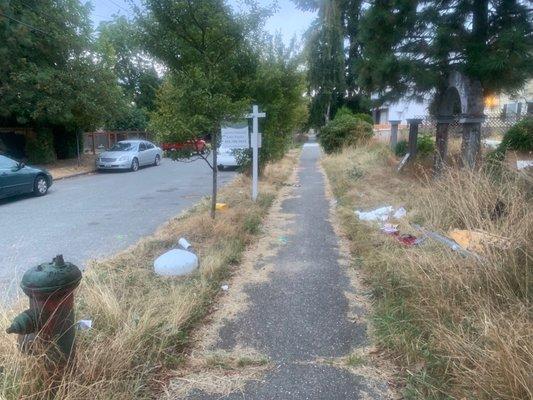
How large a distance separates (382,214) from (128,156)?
1439 centimetres

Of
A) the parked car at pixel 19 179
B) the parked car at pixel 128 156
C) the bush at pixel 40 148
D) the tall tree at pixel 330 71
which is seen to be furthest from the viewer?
the tall tree at pixel 330 71

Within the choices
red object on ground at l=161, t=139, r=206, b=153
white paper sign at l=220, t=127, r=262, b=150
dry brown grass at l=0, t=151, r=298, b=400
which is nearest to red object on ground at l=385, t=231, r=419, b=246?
dry brown grass at l=0, t=151, r=298, b=400

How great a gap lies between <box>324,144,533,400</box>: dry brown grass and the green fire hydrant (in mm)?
2264

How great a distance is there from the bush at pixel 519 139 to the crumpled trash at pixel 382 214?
4.48 metres

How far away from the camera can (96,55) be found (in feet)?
57.7

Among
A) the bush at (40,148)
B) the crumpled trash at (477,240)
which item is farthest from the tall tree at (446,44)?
the bush at (40,148)

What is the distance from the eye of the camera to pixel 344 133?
68.9 feet

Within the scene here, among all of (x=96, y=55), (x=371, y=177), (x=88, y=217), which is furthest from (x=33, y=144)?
(x=371, y=177)

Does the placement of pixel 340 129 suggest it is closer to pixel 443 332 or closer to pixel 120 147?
pixel 120 147

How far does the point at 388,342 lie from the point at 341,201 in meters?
6.04

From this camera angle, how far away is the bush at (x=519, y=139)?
9.88 m

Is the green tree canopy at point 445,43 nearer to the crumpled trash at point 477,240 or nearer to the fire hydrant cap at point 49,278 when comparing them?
the crumpled trash at point 477,240

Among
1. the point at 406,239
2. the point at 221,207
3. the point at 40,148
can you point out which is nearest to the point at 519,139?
the point at 406,239

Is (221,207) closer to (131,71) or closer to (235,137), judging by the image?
(235,137)
